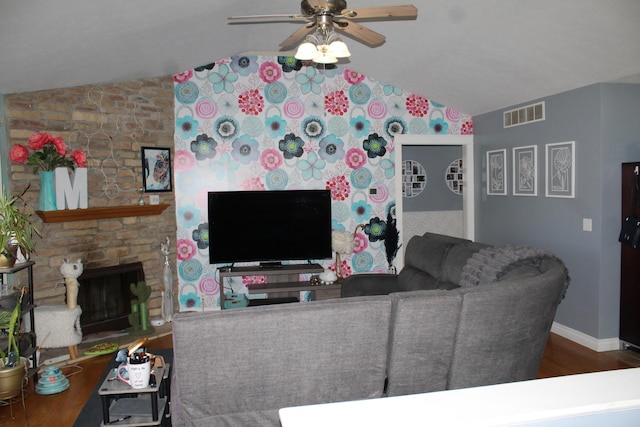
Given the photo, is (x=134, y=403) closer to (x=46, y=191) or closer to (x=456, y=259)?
(x=46, y=191)

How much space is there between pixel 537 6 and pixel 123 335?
4588 millimetres

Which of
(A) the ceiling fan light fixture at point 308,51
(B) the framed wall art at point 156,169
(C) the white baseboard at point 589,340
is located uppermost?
(A) the ceiling fan light fixture at point 308,51

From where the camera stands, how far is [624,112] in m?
4.07

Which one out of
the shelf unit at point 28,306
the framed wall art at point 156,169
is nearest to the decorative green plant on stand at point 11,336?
the shelf unit at point 28,306

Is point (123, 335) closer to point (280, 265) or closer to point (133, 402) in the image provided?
point (280, 265)

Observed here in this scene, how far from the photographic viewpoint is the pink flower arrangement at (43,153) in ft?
12.8

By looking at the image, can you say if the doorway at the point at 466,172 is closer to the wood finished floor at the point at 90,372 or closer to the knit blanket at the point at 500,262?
the wood finished floor at the point at 90,372

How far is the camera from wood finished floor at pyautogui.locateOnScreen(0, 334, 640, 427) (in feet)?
→ 10.4

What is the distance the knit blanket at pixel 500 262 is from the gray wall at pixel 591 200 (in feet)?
4.49

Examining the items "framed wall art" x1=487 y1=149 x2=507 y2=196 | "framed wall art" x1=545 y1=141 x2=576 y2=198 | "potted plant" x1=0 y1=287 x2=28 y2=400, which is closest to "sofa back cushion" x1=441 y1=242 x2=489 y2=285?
"framed wall art" x1=545 y1=141 x2=576 y2=198

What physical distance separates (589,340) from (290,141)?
3.67 m

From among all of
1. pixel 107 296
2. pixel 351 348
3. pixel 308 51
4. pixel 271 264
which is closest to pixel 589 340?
pixel 351 348

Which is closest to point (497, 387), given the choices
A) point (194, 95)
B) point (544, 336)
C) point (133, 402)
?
point (544, 336)

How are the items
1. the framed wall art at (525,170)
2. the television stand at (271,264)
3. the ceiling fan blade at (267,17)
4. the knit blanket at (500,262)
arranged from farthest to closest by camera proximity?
the television stand at (271,264) → the framed wall art at (525,170) → the knit blanket at (500,262) → the ceiling fan blade at (267,17)
